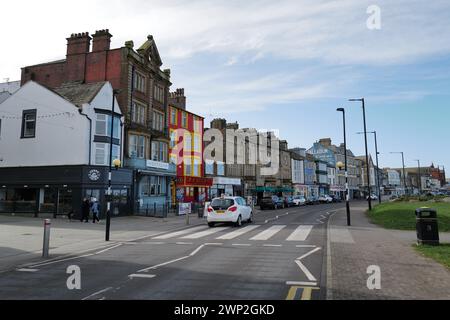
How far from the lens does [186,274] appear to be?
324 inches

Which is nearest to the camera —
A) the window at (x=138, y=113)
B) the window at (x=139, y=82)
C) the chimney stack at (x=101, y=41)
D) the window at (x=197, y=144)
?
the window at (x=138, y=113)

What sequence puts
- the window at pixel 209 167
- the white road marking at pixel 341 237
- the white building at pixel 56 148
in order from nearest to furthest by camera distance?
the white road marking at pixel 341 237 < the white building at pixel 56 148 < the window at pixel 209 167

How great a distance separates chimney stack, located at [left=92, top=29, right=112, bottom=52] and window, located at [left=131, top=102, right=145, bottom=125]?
549 cm

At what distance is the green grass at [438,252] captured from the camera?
9309 millimetres

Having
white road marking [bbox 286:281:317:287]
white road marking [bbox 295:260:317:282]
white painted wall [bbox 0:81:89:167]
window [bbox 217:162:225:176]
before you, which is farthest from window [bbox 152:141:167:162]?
white road marking [bbox 286:281:317:287]

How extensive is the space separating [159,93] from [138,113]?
4838 mm

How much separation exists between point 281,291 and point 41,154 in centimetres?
2609

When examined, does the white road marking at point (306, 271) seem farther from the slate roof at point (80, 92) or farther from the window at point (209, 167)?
the window at point (209, 167)

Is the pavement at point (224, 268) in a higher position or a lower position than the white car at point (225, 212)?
lower

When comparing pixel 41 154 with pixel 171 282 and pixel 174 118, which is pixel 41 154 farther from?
pixel 171 282

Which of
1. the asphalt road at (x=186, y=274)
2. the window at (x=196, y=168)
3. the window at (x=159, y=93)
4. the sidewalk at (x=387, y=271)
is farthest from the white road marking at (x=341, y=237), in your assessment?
the window at (x=196, y=168)

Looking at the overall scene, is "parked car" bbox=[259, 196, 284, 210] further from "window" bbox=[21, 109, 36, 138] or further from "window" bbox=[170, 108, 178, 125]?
"window" bbox=[21, 109, 36, 138]

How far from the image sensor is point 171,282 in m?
7.48

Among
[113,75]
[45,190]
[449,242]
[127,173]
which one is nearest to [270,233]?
[449,242]
